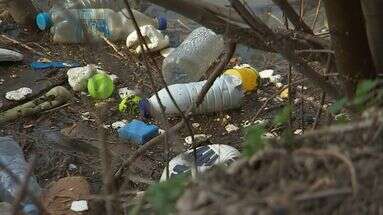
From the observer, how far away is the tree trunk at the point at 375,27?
1.43 metres

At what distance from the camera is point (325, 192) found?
2.01 feet

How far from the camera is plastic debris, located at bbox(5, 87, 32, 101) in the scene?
3.23m

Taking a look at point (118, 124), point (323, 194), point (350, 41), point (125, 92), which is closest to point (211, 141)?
point (118, 124)

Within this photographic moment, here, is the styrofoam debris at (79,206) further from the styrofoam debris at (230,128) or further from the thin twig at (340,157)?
the thin twig at (340,157)

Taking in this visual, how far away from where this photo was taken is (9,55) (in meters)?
3.60

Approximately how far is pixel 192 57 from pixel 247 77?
409 millimetres

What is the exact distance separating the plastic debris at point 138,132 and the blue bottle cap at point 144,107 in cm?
10

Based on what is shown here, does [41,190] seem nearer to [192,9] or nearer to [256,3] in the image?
[192,9]

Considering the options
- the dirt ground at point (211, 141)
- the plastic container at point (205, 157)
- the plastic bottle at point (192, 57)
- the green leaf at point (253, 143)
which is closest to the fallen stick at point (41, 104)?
the dirt ground at point (211, 141)

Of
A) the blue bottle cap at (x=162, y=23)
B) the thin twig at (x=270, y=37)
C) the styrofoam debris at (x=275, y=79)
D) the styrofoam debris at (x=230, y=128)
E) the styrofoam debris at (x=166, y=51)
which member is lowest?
the styrofoam debris at (x=230, y=128)

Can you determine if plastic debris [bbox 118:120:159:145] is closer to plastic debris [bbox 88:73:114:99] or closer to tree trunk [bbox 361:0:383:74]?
plastic debris [bbox 88:73:114:99]

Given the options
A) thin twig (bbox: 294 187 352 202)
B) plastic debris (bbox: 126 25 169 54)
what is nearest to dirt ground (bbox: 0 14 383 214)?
thin twig (bbox: 294 187 352 202)

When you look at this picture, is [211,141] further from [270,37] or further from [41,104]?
[270,37]

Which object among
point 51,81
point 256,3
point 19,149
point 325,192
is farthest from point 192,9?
point 256,3
